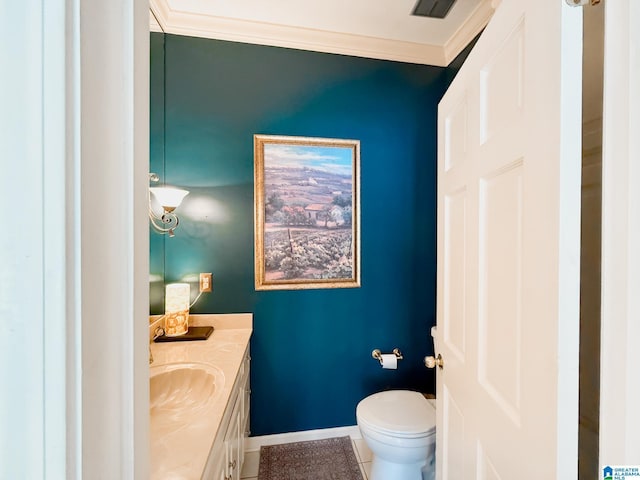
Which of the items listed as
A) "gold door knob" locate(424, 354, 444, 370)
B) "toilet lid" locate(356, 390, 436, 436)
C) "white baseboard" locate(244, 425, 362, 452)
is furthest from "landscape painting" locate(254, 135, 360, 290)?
"white baseboard" locate(244, 425, 362, 452)

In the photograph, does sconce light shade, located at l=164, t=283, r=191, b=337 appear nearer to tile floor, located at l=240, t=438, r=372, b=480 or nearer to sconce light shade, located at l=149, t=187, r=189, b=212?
sconce light shade, located at l=149, t=187, r=189, b=212

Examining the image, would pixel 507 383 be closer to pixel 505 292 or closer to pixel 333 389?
pixel 505 292

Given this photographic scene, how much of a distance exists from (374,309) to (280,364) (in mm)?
722

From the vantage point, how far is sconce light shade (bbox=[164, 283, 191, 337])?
1.48 m

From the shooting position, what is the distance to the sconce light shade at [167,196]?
140 centimetres

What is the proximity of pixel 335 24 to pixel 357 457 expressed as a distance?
106 inches

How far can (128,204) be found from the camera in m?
0.33

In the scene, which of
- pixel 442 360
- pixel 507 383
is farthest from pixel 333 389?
pixel 507 383

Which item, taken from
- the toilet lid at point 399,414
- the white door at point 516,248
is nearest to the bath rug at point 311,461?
the toilet lid at point 399,414

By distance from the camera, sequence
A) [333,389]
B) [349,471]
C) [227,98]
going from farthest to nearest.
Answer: [333,389], [227,98], [349,471]

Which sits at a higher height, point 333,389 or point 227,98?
point 227,98

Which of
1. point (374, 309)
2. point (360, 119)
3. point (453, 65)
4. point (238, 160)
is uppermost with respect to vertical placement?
point (453, 65)

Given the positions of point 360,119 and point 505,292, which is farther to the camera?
point 360,119

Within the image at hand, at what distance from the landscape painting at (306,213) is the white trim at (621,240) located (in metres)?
1.36
